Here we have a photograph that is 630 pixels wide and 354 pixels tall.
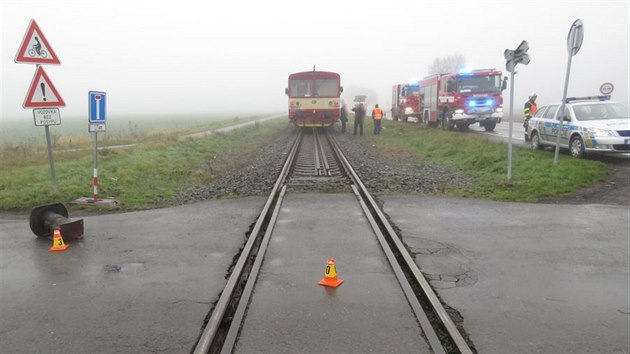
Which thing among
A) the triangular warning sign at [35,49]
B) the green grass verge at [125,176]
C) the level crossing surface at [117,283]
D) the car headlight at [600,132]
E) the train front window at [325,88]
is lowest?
the level crossing surface at [117,283]

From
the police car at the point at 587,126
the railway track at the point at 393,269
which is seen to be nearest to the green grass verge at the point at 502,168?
the police car at the point at 587,126

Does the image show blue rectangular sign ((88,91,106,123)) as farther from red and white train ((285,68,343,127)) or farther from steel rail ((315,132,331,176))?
red and white train ((285,68,343,127))

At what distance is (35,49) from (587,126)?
12796 mm

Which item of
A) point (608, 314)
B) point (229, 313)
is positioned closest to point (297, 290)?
point (229, 313)

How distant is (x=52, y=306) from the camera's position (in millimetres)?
3904

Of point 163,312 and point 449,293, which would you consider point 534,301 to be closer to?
point 449,293

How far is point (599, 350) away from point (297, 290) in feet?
8.14

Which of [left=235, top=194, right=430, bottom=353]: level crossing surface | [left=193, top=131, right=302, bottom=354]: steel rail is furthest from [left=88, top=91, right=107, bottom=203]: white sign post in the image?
[left=235, top=194, right=430, bottom=353]: level crossing surface

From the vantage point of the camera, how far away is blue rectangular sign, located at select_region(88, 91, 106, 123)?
333 inches

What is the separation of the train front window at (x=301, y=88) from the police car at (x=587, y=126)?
533 inches

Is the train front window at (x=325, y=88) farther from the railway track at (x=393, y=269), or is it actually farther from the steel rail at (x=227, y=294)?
the steel rail at (x=227, y=294)

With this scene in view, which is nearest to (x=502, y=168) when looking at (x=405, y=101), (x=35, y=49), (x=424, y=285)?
(x=424, y=285)

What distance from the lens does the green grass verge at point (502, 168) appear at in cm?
912

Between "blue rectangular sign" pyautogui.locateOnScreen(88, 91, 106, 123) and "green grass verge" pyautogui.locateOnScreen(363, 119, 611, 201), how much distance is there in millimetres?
7354
